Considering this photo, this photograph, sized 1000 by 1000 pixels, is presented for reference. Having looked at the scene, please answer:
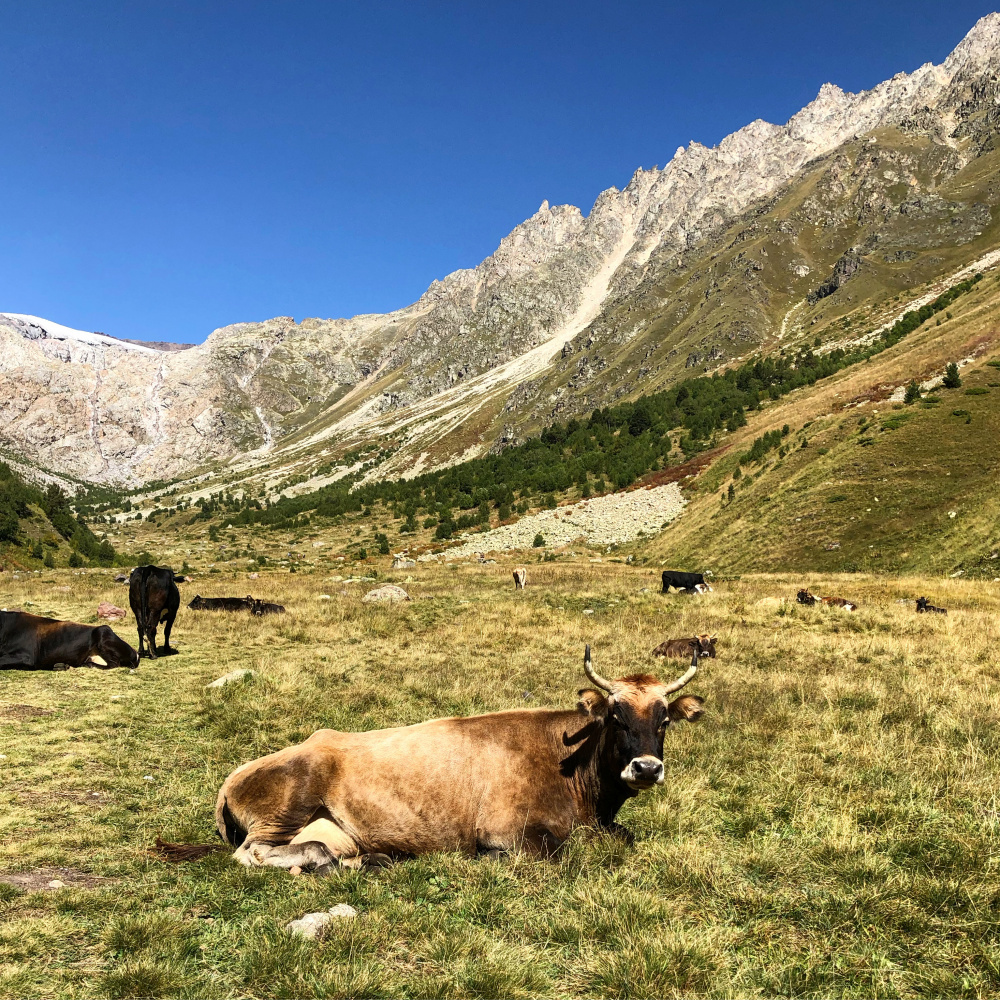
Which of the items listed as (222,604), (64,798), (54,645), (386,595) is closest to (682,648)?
(64,798)

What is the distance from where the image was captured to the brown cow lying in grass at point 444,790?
19.6 ft

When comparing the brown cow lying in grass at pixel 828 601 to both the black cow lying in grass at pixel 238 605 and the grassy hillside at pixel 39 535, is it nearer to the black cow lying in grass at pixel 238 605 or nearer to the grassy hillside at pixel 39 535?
the black cow lying in grass at pixel 238 605

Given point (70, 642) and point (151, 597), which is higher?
point (151, 597)

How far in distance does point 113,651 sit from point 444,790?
1229 cm

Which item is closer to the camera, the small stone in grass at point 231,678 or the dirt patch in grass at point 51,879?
the dirt patch in grass at point 51,879

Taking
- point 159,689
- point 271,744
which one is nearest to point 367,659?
point 159,689

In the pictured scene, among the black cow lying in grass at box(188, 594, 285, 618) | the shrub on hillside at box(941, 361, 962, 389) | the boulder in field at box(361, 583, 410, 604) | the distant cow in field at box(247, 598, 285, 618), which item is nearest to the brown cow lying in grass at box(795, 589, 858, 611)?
the boulder in field at box(361, 583, 410, 604)

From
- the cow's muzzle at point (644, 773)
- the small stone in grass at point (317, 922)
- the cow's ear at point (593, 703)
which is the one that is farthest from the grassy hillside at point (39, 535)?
the cow's muzzle at point (644, 773)

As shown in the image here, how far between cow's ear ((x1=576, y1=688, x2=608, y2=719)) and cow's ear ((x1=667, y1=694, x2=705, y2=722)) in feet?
2.21

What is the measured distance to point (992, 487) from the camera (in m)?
29.8

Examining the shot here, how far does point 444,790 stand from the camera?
624cm

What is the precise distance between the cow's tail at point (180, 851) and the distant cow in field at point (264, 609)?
692 inches

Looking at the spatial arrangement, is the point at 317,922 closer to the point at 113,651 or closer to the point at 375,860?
the point at 375,860

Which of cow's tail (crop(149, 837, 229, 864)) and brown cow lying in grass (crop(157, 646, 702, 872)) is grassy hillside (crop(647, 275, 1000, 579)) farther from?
cow's tail (crop(149, 837, 229, 864))
